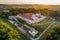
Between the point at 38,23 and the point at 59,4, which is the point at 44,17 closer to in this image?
the point at 38,23

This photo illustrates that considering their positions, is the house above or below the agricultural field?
above

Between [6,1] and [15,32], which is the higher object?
[6,1]

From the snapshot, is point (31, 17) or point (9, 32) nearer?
point (9, 32)

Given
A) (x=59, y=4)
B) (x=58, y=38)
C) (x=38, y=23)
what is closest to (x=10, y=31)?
(x=38, y=23)

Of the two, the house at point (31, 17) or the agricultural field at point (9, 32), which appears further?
the house at point (31, 17)

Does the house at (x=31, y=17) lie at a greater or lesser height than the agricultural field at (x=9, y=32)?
greater

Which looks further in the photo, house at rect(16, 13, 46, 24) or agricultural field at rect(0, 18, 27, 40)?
house at rect(16, 13, 46, 24)

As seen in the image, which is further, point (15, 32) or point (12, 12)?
point (12, 12)

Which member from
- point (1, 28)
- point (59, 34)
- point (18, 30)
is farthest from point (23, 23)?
point (59, 34)

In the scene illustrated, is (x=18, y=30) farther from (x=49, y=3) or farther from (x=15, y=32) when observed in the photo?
(x=49, y=3)
